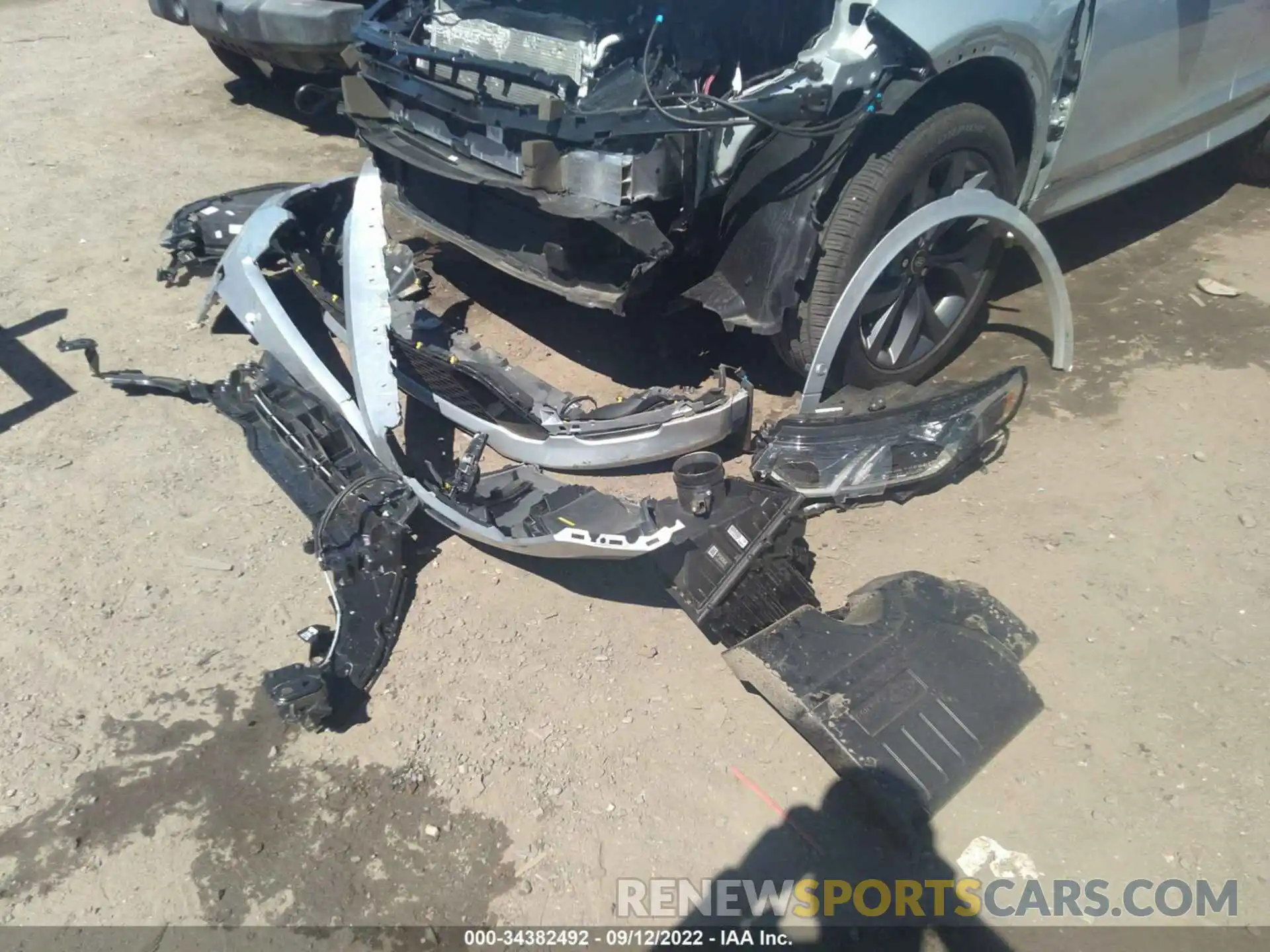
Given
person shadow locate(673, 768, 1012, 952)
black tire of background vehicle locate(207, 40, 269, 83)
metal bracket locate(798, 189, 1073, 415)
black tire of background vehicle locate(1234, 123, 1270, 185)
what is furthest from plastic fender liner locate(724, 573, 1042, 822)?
black tire of background vehicle locate(207, 40, 269, 83)

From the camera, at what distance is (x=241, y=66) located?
677cm

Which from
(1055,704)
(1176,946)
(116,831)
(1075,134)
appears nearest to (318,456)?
(116,831)

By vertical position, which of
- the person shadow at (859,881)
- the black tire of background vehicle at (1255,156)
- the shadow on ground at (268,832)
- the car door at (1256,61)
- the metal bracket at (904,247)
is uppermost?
the car door at (1256,61)

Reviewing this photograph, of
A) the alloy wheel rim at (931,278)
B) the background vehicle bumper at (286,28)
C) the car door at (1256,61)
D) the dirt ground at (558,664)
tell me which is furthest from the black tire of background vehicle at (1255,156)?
the background vehicle bumper at (286,28)

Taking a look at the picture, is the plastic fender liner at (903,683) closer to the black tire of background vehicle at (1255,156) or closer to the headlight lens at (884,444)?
the headlight lens at (884,444)

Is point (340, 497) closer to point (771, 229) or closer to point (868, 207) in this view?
point (771, 229)

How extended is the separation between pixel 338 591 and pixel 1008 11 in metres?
2.95

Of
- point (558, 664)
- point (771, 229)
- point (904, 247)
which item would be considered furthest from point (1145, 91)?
point (558, 664)

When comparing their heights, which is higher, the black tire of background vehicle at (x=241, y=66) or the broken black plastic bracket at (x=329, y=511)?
the black tire of background vehicle at (x=241, y=66)

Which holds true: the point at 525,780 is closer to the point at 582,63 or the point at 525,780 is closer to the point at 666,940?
the point at 666,940

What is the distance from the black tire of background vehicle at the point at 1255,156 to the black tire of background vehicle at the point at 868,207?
2.97m

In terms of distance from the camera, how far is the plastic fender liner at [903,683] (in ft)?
7.43

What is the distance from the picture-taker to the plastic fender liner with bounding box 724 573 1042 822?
2.27 meters

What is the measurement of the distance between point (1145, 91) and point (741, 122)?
2180 mm
